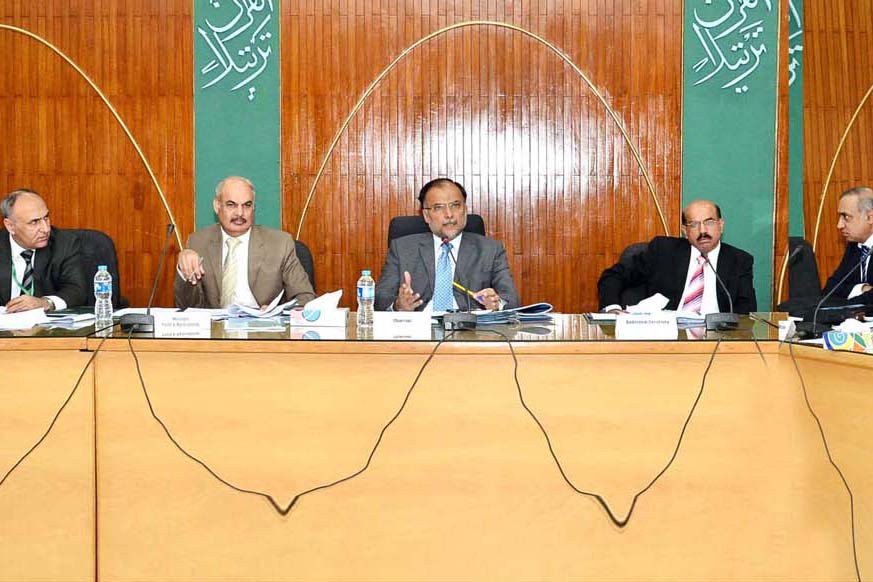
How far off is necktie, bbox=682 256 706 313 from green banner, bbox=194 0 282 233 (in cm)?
215

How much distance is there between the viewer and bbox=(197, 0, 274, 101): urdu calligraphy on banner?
4641mm

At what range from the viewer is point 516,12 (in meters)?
4.65

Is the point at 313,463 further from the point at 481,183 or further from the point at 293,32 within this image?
the point at 293,32

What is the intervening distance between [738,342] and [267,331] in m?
1.24

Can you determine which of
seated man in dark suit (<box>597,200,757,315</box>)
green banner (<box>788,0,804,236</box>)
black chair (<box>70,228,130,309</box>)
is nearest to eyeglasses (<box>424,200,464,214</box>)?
seated man in dark suit (<box>597,200,757,315</box>)

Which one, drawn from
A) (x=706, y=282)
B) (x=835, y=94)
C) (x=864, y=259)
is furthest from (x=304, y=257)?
(x=835, y=94)

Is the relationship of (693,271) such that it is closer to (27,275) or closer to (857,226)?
(857,226)

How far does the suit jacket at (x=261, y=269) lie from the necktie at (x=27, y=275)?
67 centimetres

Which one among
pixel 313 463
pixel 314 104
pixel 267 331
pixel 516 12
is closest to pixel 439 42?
pixel 516 12

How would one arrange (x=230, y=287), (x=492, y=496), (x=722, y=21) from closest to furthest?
(x=492, y=496)
(x=230, y=287)
(x=722, y=21)

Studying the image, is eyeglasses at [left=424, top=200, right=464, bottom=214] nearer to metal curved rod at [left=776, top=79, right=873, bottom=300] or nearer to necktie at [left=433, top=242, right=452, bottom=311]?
necktie at [left=433, top=242, right=452, bottom=311]

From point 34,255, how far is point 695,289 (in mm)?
2811

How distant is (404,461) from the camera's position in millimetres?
2230

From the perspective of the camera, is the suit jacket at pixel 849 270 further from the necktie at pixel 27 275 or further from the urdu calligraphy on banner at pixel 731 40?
the necktie at pixel 27 275
